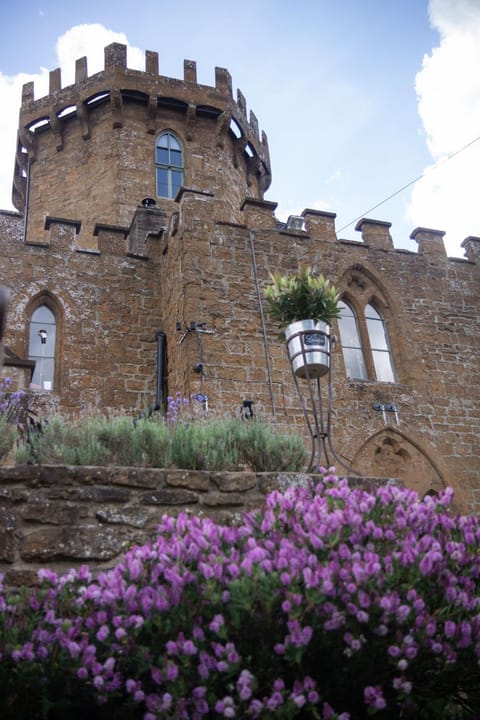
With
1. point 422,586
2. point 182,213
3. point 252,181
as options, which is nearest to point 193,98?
point 252,181

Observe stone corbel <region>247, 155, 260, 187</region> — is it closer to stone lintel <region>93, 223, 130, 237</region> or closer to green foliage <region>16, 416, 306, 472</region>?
stone lintel <region>93, 223, 130, 237</region>

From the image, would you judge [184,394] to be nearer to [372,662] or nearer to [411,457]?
[411,457]

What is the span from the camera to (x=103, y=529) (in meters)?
4.10

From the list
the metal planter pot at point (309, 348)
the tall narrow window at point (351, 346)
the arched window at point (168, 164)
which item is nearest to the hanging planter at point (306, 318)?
the metal planter pot at point (309, 348)

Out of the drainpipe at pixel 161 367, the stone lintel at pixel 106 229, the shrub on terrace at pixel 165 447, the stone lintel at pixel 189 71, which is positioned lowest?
the shrub on terrace at pixel 165 447

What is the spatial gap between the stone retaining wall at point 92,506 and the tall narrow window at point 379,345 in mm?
6692

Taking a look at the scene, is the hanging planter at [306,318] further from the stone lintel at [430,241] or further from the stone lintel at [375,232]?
the stone lintel at [430,241]

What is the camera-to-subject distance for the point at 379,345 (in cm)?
1109

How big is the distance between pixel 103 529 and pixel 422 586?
1939 mm

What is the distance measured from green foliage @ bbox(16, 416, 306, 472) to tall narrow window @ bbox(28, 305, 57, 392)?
17.0 ft

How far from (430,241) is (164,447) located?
8712mm

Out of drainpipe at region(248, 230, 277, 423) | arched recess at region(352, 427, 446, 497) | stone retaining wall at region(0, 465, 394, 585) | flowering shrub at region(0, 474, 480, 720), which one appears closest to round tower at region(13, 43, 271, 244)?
drainpipe at region(248, 230, 277, 423)

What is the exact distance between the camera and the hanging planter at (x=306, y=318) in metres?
5.87

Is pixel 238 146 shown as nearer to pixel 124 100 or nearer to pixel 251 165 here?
pixel 251 165
